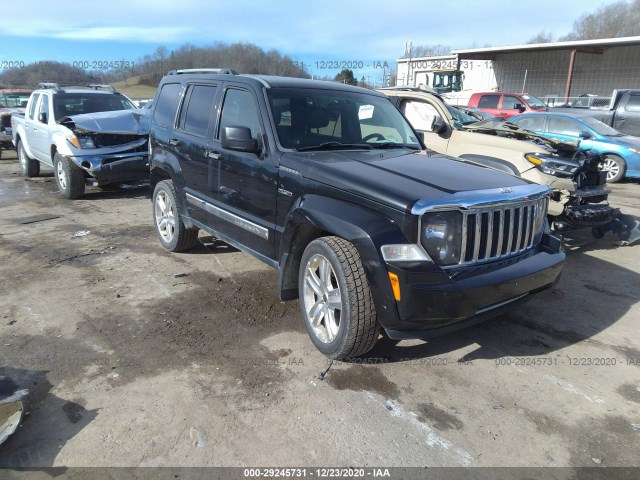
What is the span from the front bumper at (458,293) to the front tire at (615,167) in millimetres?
9281

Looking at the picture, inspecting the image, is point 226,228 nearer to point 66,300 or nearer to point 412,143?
point 66,300

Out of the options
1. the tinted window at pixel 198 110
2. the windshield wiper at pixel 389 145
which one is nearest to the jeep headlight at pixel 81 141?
the tinted window at pixel 198 110

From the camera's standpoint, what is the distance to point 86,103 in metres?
9.89

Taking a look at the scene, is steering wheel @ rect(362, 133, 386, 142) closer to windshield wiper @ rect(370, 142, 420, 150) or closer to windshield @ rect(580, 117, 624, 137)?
windshield wiper @ rect(370, 142, 420, 150)

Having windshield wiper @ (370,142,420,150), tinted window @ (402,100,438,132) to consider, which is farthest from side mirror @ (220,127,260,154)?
tinted window @ (402,100,438,132)

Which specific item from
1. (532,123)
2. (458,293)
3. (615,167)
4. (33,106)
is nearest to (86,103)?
(33,106)

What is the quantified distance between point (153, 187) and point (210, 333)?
282 cm

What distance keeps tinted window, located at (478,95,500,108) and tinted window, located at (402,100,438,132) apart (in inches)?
458

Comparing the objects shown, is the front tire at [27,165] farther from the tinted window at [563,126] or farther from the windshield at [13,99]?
the tinted window at [563,126]

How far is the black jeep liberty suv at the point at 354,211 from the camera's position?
3.00 m

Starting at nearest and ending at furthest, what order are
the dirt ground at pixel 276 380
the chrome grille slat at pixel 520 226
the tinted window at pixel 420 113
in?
the dirt ground at pixel 276 380, the chrome grille slat at pixel 520 226, the tinted window at pixel 420 113

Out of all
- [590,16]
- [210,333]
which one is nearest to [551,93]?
[210,333]

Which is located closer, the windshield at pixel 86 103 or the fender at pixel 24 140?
the windshield at pixel 86 103

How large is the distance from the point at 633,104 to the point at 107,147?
12.7m
